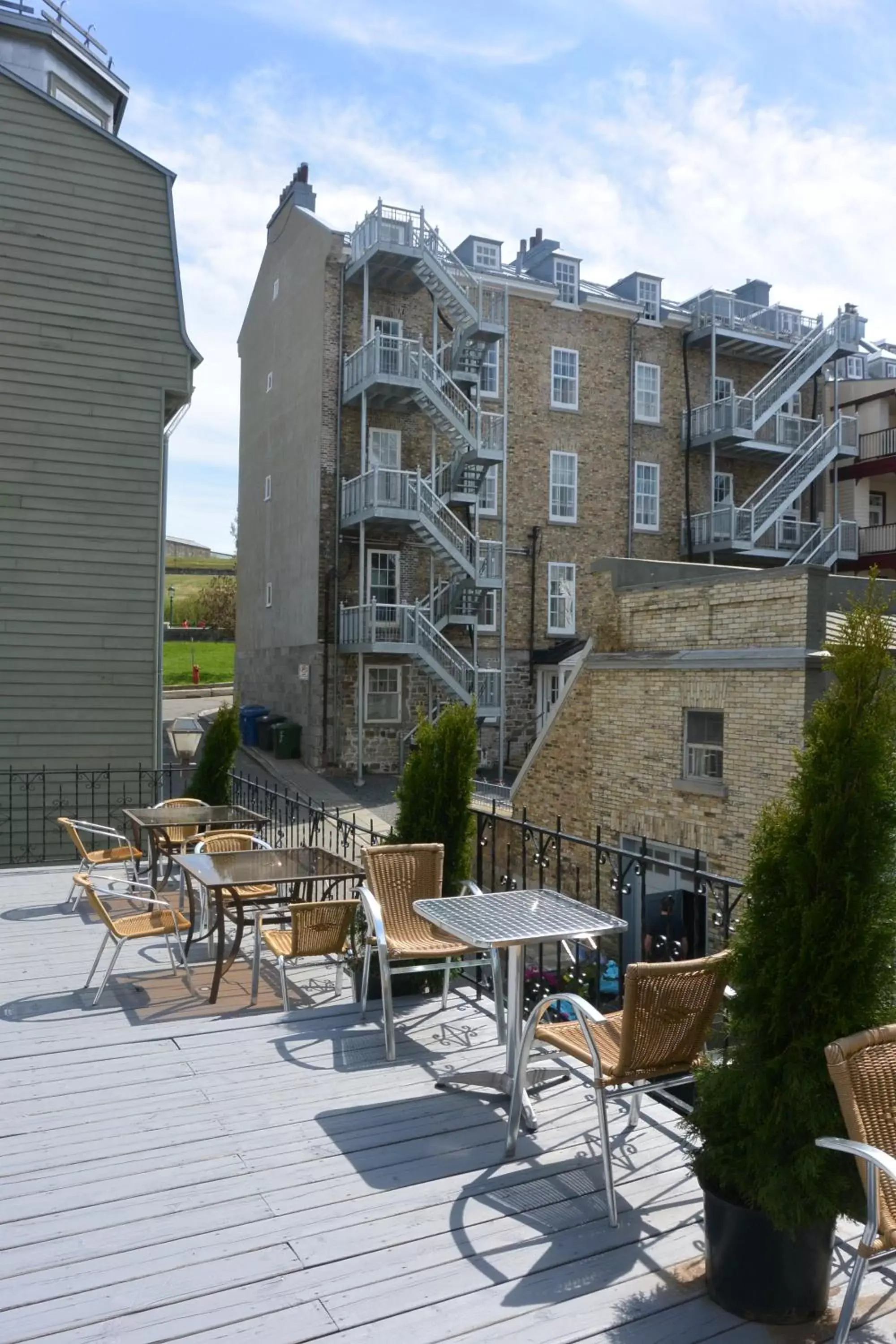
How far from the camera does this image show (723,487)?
3238 centimetres

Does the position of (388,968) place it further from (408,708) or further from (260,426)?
(260,426)

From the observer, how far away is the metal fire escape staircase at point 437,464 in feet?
79.8

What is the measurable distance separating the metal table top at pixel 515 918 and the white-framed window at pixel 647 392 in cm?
2719

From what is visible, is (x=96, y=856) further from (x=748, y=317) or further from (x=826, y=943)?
(x=748, y=317)

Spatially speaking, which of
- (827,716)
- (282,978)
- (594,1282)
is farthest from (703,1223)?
(282,978)

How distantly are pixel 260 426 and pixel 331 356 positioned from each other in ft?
21.3

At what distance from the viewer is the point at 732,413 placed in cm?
3041

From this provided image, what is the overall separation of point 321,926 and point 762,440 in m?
29.9

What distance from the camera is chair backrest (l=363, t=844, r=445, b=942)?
5883mm

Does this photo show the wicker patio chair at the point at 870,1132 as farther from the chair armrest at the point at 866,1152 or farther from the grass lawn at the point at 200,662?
the grass lawn at the point at 200,662

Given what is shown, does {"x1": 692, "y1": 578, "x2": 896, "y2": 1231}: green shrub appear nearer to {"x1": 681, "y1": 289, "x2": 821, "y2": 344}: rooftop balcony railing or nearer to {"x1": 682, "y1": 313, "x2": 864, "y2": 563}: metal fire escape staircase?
{"x1": 682, "y1": 313, "x2": 864, "y2": 563}: metal fire escape staircase

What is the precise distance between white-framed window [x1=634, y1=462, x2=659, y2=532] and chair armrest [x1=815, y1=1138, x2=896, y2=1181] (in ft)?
93.9

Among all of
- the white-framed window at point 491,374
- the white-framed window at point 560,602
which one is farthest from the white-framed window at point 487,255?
the white-framed window at point 560,602

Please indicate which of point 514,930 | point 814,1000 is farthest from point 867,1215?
point 514,930
